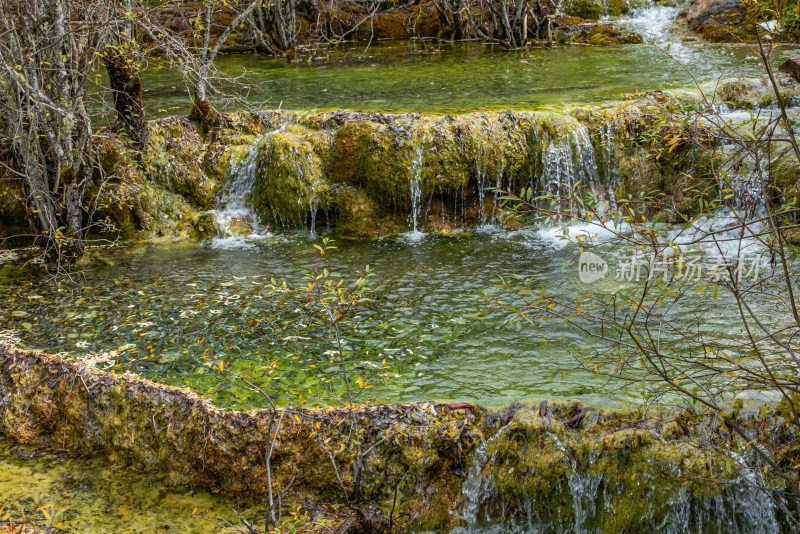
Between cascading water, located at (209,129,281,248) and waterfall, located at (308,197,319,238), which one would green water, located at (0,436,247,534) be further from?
waterfall, located at (308,197,319,238)

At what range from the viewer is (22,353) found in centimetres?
648

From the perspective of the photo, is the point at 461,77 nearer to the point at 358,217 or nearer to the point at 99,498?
the point at 358,217

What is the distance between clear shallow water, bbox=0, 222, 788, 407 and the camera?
600cm

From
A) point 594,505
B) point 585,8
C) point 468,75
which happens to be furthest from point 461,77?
point 594,505

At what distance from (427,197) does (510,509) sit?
623 centimetres

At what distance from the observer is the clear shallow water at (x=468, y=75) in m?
12.4

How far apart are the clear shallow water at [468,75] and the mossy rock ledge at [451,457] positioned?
678 centimetres

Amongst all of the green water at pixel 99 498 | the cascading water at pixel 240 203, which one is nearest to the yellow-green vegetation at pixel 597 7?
the cascading water at pixel 240 203

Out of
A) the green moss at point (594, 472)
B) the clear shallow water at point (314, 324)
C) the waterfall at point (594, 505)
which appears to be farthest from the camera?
the clear shallow water at point (314, 324)

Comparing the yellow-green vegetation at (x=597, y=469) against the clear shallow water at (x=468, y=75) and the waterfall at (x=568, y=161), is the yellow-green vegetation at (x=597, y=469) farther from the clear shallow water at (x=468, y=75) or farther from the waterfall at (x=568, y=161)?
the clear shallow water at (x=468, y=75)

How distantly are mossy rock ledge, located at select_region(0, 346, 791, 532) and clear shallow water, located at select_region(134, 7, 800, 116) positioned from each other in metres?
6.78

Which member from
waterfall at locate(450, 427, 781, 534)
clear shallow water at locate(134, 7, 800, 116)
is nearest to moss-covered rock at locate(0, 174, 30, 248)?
clear shallow water at locate(134, 7, 800, 116)

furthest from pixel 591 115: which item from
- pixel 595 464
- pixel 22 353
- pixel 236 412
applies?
pixel 22 353

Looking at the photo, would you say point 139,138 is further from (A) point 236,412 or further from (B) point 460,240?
(A) point 236,412
